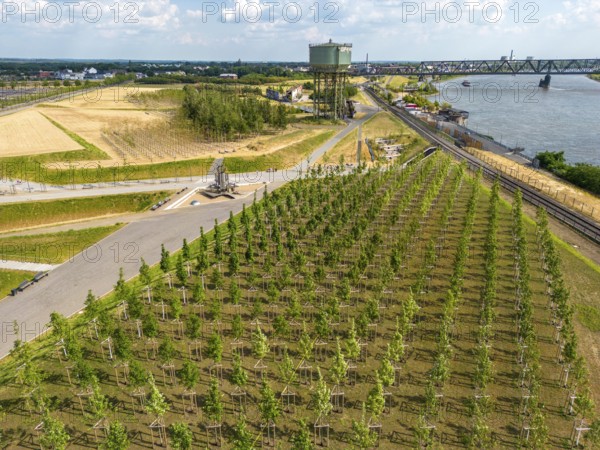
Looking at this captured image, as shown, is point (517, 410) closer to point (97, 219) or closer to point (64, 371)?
point (64, 371)

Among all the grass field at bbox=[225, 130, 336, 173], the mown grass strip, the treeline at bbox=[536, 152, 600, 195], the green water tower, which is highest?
the green water tower

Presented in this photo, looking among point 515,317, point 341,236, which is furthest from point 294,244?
point 515,317

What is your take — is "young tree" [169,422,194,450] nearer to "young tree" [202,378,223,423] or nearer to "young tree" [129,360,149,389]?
"young tree" [202,378,223,423]

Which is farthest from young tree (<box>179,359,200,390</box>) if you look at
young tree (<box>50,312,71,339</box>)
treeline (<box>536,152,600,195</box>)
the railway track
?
treeline (<box>536,152,600,195</box>)

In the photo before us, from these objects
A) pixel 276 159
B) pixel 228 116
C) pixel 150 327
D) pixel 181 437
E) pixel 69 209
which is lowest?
pixel 181 437

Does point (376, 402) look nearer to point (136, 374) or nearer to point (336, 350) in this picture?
point (336, 350)

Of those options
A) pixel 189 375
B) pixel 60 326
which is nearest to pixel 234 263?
pixel 60 326
